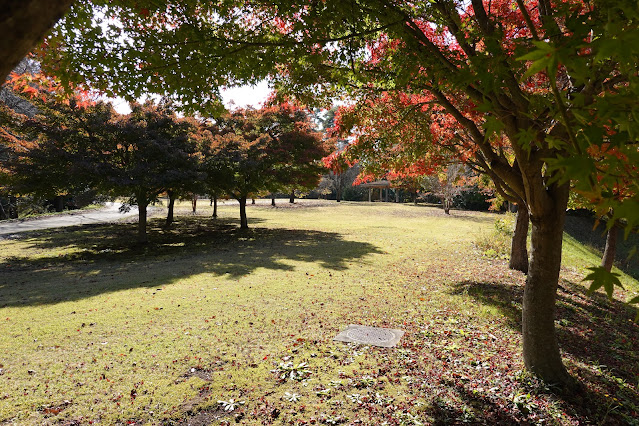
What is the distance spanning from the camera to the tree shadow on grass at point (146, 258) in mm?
8445

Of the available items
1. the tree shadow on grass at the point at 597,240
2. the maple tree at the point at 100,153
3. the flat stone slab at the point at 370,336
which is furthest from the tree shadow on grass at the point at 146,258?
the tree shadow on grass at the point at 597,240

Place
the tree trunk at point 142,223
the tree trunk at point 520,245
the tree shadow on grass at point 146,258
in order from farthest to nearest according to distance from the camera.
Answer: the tree trunk at point 142,223 < the tree trunk at point 520,245 < the tree shadow on grass at point 146,258

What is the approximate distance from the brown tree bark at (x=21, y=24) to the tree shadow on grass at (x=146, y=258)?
778cm

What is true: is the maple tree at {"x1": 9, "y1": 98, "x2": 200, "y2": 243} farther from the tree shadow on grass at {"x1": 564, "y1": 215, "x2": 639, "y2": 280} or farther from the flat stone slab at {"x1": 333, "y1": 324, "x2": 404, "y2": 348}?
the tree shadow on grass at {"x1": 564, "y1": 215, "x2": 639, "y2": 280}

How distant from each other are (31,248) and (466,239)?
17.7 m

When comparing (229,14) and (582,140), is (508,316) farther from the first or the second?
(229,14)

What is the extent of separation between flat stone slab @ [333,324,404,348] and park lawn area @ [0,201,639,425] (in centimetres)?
17

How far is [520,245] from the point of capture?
1016cm

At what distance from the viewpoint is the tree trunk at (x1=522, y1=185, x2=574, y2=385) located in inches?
159

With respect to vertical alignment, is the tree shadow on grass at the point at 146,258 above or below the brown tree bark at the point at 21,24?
below

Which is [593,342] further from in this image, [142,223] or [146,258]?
[142,223]

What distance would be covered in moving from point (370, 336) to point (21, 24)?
538cm

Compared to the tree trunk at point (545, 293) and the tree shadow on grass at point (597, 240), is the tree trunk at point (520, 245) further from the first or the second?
the tree shadow on grass at point (597, 240)

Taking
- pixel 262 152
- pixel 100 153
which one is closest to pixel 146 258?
pixel 100 153
